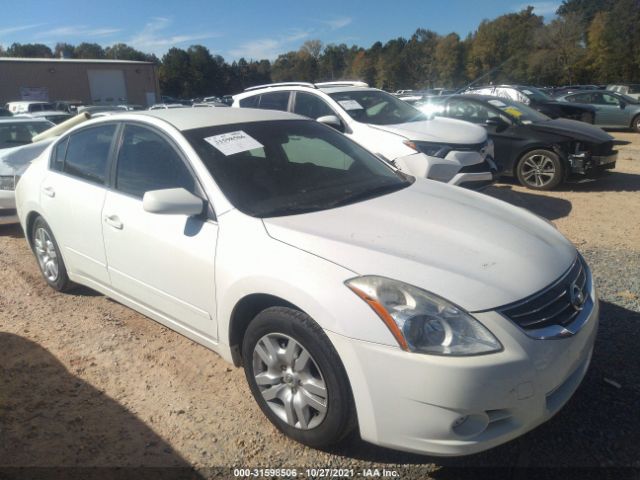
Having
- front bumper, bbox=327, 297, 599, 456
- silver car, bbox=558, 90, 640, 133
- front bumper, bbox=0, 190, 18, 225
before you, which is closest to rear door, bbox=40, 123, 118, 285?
front bumper, bbox=327, 297, 599, 456

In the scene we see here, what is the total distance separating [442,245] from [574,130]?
6357 millimetres

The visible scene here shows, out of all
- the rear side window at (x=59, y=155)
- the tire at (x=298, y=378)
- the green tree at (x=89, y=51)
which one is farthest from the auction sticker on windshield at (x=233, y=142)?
the green tree at (x=89, y=51)

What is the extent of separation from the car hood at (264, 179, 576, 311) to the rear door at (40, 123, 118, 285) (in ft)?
5.33

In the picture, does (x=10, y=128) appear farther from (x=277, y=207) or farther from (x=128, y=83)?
(x=128, y=83)

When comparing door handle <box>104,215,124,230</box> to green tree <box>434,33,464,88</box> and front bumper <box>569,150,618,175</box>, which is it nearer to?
front bumper <box>569,150,618,175</box>

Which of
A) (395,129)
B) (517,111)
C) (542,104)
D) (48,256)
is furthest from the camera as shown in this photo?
(542,104)

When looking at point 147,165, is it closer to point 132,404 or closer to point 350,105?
point 132,404

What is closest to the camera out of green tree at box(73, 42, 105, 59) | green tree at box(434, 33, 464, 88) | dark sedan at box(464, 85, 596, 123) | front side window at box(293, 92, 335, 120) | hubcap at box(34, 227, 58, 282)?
hubcap at box(34, 227, 58, 282)

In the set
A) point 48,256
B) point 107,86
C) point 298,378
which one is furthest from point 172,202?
point 107,86

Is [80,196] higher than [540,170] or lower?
higher

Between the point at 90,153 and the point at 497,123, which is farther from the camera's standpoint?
the point at 497,123

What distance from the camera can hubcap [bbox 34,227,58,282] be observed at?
4.21 meters

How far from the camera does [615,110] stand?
15977 mm

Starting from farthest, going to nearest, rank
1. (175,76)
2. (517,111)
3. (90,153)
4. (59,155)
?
(175,76)
(517,111)
(59,155)
(90,153)
